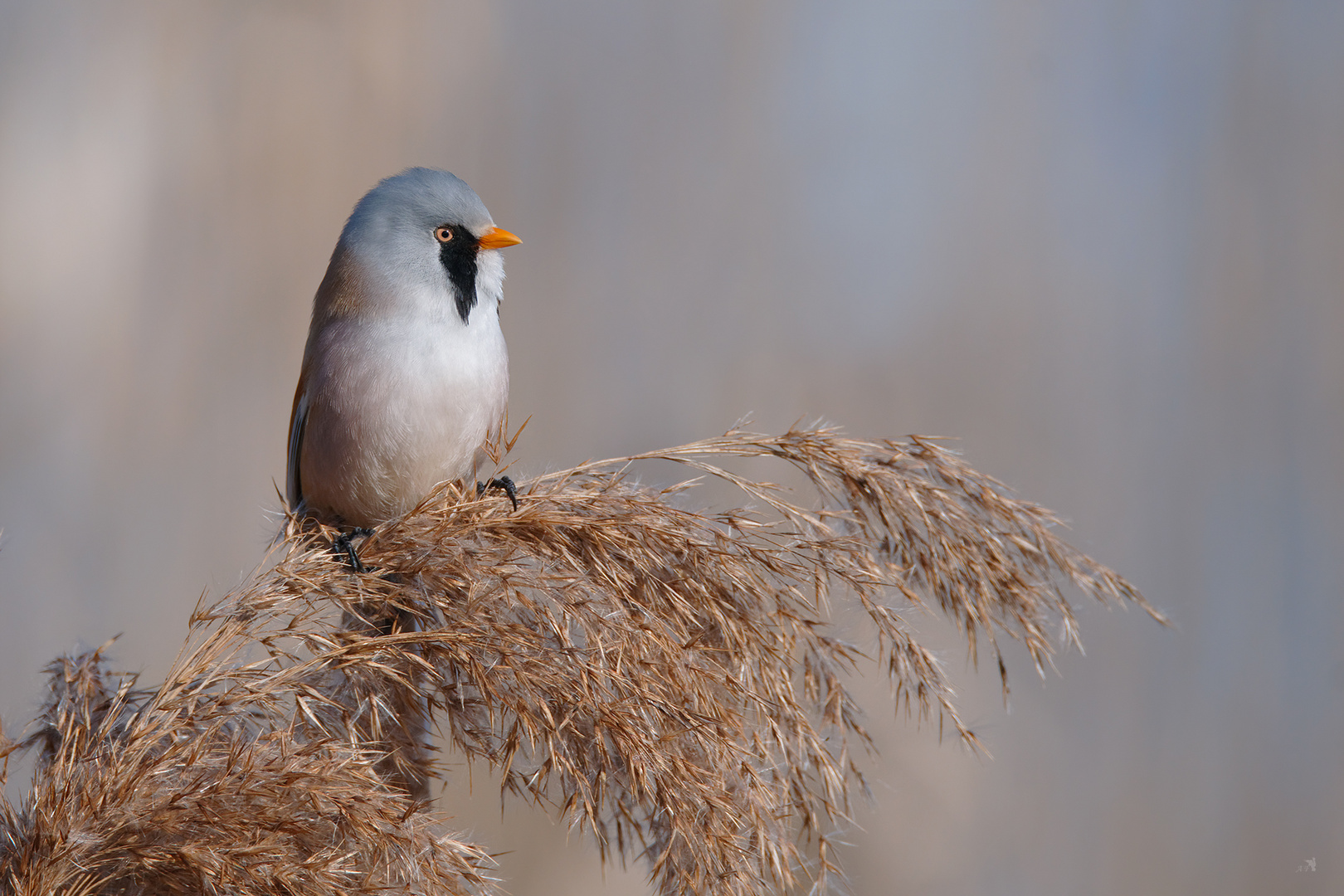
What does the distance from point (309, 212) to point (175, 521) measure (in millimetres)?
1137

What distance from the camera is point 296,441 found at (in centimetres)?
164

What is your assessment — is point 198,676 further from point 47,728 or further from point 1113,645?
point 1113,645

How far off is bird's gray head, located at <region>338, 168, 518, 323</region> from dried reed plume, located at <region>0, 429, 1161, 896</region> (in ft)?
1.69

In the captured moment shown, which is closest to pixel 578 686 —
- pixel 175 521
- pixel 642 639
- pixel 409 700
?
pixel 642 639

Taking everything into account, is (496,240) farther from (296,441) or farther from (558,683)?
(558,683)

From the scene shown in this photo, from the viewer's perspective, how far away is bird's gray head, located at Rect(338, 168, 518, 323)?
1.45 metres

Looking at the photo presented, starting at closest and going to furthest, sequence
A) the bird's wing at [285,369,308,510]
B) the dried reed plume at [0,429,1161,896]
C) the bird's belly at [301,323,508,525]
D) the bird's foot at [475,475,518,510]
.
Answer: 1. the dried reed plume at [0,429,1161,896]
2. the bird's foot at [475,475,518,510]
3. the bird's belly at [301,323,508,525]
4. the bird's wing at [285,369,308,510]

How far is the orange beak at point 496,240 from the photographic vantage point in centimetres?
144

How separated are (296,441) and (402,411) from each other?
347 millimetres

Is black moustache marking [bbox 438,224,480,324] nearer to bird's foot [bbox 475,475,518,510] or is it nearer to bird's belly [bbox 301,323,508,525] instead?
bird's belly [bbox 301,323,508,525]

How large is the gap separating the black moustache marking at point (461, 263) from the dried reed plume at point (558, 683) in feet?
1.60

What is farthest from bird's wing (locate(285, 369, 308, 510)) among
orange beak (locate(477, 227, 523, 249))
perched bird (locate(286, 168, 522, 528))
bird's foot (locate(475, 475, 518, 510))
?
bird's foot (locate(475, 475, 518, 510))

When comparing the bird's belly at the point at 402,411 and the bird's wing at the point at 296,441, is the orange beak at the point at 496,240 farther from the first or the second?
the bird's wing at the point at 296,441

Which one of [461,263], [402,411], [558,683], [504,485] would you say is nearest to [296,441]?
[402,411]
